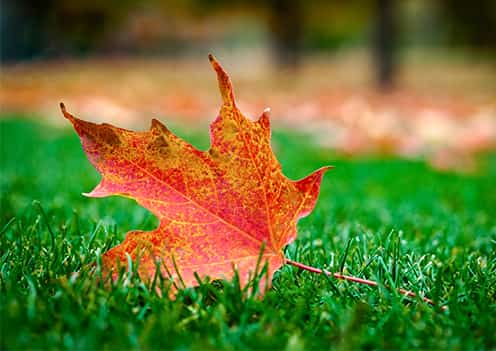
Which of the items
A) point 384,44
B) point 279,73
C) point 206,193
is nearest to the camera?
point 206,193

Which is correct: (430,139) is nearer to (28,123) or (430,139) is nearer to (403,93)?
(28,123)

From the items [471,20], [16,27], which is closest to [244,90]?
[16,27]

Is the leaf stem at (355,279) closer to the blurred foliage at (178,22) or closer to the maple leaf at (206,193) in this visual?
the maple leaf at (206,193)

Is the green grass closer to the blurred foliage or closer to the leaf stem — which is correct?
the leaf stem

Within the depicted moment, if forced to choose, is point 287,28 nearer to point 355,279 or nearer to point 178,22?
point 178,22

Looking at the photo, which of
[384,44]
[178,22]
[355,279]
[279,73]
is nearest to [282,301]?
[355,279]
